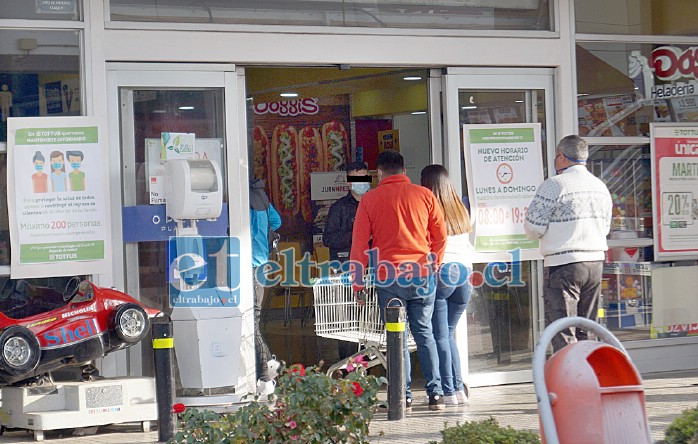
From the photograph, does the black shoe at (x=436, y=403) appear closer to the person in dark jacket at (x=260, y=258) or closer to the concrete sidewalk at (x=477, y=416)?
the concrete sidewalk at (x=477, y=416)

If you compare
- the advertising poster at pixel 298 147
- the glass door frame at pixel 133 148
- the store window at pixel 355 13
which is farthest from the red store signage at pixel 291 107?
the glass door frame at pixel 133 148

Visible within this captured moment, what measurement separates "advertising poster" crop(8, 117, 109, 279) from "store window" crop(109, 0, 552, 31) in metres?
1.06

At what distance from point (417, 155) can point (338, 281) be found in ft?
19.0

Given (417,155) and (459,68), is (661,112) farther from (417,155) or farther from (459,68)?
(417,155)

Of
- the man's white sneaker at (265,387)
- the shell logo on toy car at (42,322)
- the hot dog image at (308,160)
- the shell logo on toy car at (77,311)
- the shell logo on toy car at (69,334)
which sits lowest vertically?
the man's white sneaker at (265,387)

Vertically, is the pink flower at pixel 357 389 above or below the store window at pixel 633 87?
below

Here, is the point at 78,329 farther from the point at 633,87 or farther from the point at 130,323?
the point at 633,87

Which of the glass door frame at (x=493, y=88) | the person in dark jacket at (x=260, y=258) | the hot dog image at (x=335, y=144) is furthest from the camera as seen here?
the hot dog image at (x=335, y=144)

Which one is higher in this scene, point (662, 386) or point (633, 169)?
point (633, 169)

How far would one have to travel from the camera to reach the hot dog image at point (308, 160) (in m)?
16.4

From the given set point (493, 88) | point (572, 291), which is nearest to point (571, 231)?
point (572, 291)

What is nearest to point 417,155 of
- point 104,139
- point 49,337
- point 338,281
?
point 338,281

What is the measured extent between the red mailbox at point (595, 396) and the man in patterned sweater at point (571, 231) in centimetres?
297

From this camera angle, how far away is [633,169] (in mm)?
10820
